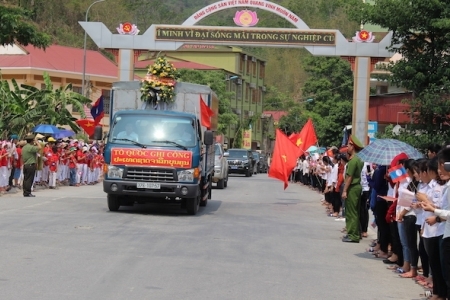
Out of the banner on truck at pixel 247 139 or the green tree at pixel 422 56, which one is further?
the banner on truck at pixel 247 139

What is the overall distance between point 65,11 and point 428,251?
242 ft

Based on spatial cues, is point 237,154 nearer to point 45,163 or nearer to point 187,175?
point 45,163

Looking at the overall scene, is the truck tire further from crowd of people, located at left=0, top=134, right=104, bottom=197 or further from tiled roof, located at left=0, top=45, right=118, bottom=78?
tiled roof, located at left=0, top=45, right=118, bottom=78

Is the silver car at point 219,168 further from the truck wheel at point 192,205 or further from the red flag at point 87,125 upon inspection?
the truck wheel at point 192,205

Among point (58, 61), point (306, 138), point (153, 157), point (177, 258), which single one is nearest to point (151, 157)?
point (153, 157)

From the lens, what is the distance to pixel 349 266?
1280cm

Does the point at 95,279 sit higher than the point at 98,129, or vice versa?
the point at 98,129

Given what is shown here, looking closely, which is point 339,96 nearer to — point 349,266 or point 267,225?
point 267,225

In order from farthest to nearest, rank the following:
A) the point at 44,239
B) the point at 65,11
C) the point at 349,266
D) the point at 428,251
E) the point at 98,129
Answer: the point at 65,11, the point at 98,129, the point at 44,239, the point at 349,266, the point at 428,251

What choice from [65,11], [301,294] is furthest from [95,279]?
[65,11]

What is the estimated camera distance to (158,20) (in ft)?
343

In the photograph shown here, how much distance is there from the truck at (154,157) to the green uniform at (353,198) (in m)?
4.15

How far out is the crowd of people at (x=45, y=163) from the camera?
2455cm

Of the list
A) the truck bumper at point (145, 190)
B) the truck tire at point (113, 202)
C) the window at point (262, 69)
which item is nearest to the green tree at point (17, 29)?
the truck tire at point (113, 202)
